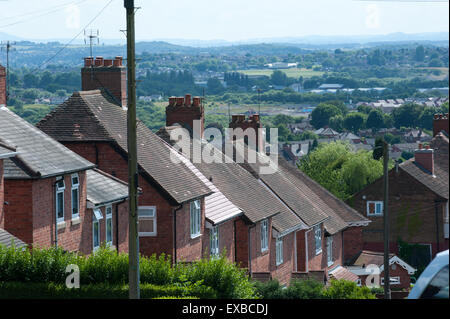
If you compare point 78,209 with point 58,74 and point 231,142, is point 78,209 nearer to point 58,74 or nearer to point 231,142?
point 231,142

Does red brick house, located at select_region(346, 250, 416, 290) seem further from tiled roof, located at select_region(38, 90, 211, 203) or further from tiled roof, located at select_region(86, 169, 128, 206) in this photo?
tiled roof, located at select_region(86, 169, 128, 206)

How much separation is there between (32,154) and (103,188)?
359cm

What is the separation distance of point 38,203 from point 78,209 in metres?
2.45

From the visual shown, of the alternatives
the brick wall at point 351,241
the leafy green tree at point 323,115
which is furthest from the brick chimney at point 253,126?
the leafy green tree at point 323,115

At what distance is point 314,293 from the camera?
28328 mm

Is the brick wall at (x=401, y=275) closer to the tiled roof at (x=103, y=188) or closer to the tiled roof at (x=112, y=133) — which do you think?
the tiled roof at (x=112, y=133)

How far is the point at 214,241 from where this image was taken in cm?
3394

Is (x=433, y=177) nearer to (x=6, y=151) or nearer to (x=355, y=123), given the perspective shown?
(x=6, y=151)

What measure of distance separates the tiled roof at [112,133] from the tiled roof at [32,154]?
2.92 meters

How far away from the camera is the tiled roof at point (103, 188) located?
28109mm

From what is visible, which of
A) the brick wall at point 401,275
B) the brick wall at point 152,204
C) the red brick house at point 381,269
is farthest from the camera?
the brick wall at point 401,275

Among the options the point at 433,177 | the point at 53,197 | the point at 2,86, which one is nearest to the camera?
the point at 433,177

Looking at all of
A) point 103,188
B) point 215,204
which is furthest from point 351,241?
point 103,188
